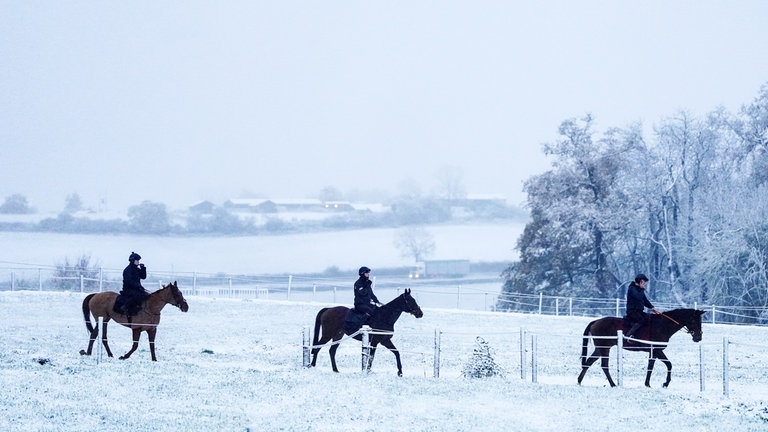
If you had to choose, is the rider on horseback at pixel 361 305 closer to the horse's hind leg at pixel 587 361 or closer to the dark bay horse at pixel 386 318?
the dark bay horse at pixel 386 318

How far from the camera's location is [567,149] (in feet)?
188

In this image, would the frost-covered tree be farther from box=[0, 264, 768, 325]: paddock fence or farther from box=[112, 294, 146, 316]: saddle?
box=[112, 294, 146, 316]: saddle

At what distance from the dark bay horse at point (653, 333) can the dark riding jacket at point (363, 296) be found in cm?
489

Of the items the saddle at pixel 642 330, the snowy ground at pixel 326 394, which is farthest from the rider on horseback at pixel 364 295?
the saddle at pixel 642 330

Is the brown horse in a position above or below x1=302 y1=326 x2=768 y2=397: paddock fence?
above

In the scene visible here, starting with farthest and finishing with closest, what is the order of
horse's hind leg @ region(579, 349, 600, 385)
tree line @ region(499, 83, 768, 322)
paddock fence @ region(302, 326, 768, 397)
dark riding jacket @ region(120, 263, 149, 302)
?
1. tree line @ region(499, 83, 768, 322)
2. dark riding jacket @ region(120, 263, 149, 302)
3. paddock fence @ region(302, 326, 768, 397)
4. horse's hind leg @ region(579, 349, 600, 385)

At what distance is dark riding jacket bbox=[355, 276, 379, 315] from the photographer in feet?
74.7

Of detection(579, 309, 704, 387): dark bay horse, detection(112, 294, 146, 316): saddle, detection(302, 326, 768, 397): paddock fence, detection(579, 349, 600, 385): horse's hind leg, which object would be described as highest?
detection(112, 294, 146, 316): saddle

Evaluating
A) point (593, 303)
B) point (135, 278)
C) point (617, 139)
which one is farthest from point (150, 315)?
point (617, 139)

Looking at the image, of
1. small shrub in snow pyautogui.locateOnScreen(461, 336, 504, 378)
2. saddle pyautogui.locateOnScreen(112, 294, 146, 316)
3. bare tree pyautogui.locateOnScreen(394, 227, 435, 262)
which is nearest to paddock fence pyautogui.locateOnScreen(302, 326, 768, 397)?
small shrub in snow pyautogui.locateOnScreen(461, 336, 504, 378)

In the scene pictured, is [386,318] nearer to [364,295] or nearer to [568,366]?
[364,295]

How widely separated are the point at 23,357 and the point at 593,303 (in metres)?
37.2

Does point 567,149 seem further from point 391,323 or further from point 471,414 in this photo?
point 471,414

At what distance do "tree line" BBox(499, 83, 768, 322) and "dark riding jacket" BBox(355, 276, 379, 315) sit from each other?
33.6 meters
